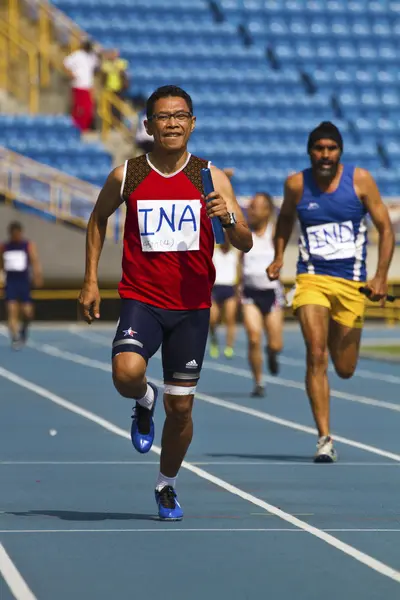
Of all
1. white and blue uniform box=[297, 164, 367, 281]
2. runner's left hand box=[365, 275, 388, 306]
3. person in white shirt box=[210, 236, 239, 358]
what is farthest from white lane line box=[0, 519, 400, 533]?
person in white shirt box=[210, 236, 239, 358]

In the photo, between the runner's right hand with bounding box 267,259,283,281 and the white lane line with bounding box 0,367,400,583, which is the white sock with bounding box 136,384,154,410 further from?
the runner's right hand with bounding box 267,259,283,281

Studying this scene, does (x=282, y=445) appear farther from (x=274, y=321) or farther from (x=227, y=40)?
(x=227, y=40)

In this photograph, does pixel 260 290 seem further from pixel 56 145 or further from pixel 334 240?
pixel 56 145

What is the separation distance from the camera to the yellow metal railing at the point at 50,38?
37.0 meters

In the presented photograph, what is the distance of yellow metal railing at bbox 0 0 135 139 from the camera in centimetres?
3700

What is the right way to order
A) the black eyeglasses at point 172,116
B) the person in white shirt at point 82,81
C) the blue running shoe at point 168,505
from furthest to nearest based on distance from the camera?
the person in white shirt at point 82,81, the blue running shoe at point 168,505, the black eyeglasses at point 172,116

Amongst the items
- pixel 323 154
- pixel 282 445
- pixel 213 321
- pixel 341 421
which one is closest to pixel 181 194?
pixel 323 154

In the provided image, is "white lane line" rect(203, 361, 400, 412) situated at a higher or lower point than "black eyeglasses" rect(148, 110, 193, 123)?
lower

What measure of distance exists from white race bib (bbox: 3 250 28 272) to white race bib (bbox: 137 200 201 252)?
786 inches

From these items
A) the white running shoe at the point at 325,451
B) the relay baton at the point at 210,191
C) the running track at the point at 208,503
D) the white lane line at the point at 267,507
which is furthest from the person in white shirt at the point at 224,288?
the relay baton at the point at 210,191

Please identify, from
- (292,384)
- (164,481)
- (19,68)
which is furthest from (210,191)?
(19,68)

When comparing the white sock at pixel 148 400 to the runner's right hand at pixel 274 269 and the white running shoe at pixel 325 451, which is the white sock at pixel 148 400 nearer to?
the white running shoe at pixel 325 451

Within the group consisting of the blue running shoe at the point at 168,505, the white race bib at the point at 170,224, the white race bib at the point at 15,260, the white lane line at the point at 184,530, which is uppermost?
the white race bib at the point at 170,224

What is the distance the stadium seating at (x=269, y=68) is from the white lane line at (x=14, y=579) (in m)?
29.5
